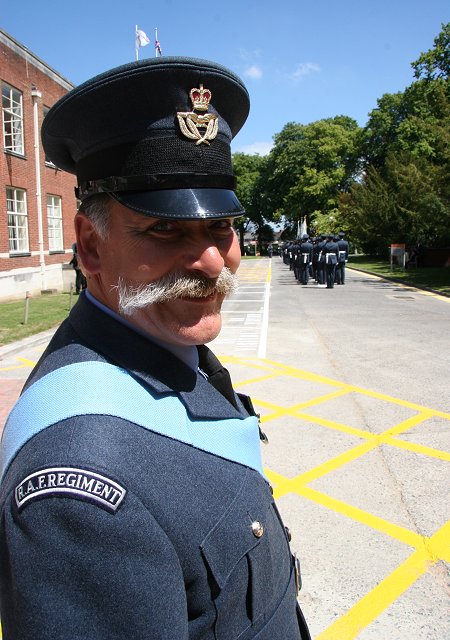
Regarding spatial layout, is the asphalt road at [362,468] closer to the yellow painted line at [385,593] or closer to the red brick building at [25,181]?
the yellow painted line at [385,593]

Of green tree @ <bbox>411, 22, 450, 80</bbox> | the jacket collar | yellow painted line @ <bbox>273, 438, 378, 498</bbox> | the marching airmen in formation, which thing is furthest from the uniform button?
green tree @ <bbox>411, 22, 450, 80</bbox>

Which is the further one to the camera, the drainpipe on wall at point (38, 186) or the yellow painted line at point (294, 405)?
the drainpipe on wall at point (38, 186)

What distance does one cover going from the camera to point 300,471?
442cm

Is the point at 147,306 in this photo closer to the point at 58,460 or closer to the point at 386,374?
the point at 58,460

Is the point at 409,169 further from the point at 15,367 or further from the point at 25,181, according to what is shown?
the point at 15,367

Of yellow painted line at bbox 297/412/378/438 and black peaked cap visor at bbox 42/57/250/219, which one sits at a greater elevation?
black peaked cap visor at bbox 42/57/250/219

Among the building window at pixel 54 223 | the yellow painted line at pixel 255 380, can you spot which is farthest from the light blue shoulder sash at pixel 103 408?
the building window at pixel 54 223

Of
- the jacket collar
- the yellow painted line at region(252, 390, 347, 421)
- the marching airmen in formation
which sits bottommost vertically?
the yellow painted line at region(252, 390, 347, 421)

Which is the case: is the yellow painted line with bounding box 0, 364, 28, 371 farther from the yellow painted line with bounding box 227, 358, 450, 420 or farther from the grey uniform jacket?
the grey uniform jacket

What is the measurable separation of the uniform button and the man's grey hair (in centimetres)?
71

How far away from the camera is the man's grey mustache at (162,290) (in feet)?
3.75

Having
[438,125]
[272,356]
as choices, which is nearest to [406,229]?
[438,125]

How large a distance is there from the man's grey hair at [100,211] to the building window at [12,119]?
62.3 ft

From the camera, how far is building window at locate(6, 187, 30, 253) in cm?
1867
